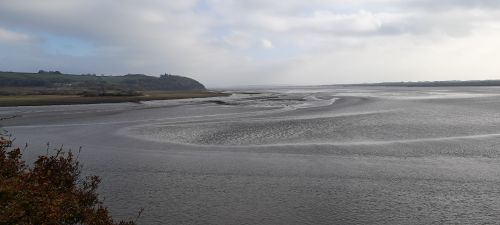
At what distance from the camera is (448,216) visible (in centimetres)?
1375

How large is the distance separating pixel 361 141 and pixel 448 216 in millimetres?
15997

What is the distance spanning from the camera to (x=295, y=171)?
2061 cm

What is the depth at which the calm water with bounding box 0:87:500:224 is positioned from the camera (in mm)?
14383

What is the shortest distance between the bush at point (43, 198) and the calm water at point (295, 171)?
11.2 feet

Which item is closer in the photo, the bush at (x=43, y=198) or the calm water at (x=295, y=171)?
the bush at (x=43, y=198)

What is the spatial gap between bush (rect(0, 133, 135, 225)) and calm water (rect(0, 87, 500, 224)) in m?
3.42

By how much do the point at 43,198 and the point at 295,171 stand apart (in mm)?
13871

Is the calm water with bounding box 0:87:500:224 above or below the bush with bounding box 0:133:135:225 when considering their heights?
below

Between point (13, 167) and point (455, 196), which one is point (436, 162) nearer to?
point (455, 196)

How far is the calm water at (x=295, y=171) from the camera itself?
1438 centimetres

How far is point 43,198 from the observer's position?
8.43 meters

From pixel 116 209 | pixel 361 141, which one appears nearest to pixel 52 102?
pixel 361 141

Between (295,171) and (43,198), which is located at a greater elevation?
(43,198)

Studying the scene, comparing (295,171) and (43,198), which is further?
(295,171)
